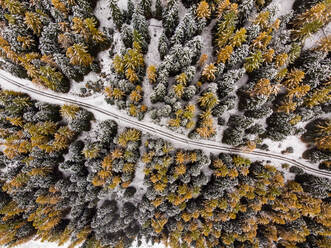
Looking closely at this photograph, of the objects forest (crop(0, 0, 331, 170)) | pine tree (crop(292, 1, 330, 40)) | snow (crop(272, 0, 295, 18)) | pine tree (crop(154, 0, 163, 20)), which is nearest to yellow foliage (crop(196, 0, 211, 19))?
forest (crop(0, 0, 331, 170))

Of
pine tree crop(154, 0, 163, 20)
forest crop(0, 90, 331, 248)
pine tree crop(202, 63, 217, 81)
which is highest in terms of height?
pine tree crop(154, 0, 163, 20)

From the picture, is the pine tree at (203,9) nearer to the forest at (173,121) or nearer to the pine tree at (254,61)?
the forest at (173,121)

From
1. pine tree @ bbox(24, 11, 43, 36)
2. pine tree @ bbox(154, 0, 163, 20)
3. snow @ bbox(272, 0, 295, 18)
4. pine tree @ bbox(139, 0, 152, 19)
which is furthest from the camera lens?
snow @ bbox(272, 0, 295, 18)

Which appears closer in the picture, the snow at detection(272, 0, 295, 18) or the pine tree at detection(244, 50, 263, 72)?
the pine tree at detection(244, 50, 263, 72)

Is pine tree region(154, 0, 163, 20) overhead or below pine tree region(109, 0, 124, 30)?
overhead

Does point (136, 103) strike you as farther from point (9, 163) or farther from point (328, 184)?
point (328, 184)

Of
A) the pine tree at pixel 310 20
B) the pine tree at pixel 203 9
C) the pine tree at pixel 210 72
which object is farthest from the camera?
the pine tree at pixel 210 72

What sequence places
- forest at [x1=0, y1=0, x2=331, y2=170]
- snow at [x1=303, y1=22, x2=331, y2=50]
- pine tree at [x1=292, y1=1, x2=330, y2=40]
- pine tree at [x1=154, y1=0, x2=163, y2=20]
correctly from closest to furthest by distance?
pine tree at [x1=292, y1=1, x2=330, y2=40], forest at [x1=0, y1=0, x2=331, y2=170], pine tree at [x1=154, y1=0, x2=163, y2=20], snow at [x1=303, y1=22, x2=331, y2=50]

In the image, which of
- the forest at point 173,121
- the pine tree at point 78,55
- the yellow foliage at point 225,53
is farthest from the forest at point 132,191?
the yellow foliage at point 225,53

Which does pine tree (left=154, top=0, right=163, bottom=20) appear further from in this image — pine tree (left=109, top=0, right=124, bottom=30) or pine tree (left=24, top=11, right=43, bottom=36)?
pine tree (left=24, top=11, right=43, bottom=36)
